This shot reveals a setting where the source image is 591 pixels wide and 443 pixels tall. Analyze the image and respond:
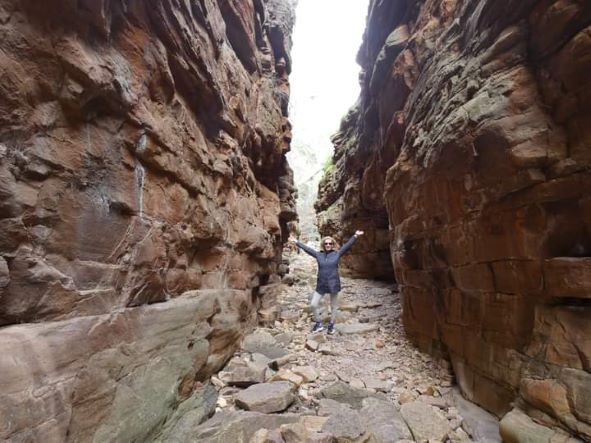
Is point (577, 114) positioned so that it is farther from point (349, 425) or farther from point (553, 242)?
point (349, 425)

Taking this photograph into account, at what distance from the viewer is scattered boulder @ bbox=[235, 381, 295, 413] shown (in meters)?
4.20

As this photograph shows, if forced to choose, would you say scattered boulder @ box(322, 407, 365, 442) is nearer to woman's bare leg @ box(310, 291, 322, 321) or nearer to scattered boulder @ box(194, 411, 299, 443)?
scattered boulder @ box(194, 411, 299, 443)

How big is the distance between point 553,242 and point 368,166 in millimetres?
9693

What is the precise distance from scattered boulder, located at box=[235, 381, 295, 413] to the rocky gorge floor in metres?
0.01

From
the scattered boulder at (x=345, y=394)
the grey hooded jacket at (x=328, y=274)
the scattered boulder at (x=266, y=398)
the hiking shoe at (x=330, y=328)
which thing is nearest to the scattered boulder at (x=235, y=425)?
the scattered boulder at (x=266, y=398)

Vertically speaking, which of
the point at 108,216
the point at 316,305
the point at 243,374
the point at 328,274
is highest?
the point at 108,216

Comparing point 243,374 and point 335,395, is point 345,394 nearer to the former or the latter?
point 335,395

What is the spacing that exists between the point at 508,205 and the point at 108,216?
489 centimetres

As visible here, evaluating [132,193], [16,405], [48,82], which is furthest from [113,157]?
[16,405]

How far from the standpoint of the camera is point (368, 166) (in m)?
13.1

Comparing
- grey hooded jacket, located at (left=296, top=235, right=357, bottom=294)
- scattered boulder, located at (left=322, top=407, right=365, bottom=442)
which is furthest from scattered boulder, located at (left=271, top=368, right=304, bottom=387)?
grey hooded jacket, located at (left=296, top=235, right=357, bottom=294)

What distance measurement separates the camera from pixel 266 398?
14.1ft

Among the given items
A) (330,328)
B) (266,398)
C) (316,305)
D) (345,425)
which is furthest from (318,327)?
(345,425)

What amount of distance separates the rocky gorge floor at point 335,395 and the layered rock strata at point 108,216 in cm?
56
